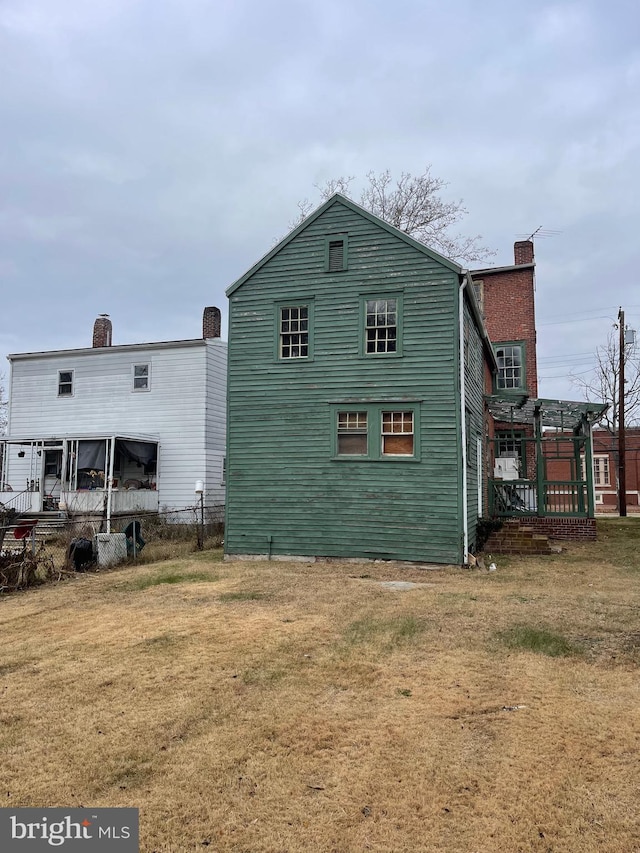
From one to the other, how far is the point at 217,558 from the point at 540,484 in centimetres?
981

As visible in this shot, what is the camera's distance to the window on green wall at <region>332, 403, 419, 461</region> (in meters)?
12.8

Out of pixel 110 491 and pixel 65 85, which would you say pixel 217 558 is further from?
pixel 65 85

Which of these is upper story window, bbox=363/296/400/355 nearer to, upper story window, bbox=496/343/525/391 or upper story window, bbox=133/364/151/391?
upper story window, bbox=496/343/525/391

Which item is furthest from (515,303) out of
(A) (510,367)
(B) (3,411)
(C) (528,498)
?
(B) (3,411)

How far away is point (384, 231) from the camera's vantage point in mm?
13312

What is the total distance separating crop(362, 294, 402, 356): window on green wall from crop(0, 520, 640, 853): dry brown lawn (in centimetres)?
631

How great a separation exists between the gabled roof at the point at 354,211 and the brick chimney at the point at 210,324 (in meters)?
7.89

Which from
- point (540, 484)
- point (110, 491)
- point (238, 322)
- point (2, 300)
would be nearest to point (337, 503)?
point (238, 322)

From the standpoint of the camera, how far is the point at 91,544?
41.7ft

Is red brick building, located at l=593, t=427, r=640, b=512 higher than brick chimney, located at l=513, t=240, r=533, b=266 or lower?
lower

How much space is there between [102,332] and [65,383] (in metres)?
2.70

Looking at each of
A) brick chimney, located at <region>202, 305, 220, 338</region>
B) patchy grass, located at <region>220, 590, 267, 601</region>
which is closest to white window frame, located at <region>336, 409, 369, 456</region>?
patchy grass, located at <region>220, 590, 267, 601</region>

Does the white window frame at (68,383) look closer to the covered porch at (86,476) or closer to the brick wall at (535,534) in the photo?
the covered porch at (86,476)

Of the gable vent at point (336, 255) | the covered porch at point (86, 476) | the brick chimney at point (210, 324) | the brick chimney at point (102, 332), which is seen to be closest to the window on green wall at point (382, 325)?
the gable vent at point (336, 255)
